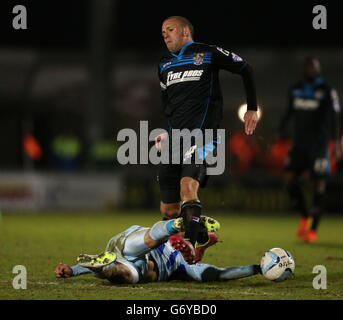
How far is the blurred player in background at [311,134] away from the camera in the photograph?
9961mm

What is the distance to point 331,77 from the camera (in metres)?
21.5

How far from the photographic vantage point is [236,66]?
6266 millimetres

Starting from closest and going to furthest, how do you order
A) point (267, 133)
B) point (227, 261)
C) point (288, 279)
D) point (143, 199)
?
point (288, 279) → point (227, 261) → point (143, 199) → point (267, 133)

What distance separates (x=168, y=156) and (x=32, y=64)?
651 inches

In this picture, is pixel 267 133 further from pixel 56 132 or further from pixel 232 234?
pixel 232 234

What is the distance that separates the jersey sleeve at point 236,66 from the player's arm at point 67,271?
193 cm

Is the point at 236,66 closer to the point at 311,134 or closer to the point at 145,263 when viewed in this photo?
the point at 145,263

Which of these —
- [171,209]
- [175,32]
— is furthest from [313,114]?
[175,32]

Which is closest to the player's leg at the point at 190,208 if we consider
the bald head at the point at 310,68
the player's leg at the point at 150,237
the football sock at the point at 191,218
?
the football sock at the point at 191,218

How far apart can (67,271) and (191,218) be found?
1043 millimetres

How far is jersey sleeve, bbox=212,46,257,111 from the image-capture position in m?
6.23

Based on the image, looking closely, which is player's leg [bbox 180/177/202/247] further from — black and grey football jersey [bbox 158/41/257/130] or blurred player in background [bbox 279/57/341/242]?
blurred player in background [bbox 279/57/341/242]

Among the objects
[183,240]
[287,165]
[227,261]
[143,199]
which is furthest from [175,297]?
[143,199]

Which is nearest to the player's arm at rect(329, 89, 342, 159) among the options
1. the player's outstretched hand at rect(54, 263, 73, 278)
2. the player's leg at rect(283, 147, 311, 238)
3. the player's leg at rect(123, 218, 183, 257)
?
the player's leg at rect(283, 147, 311, 238)
